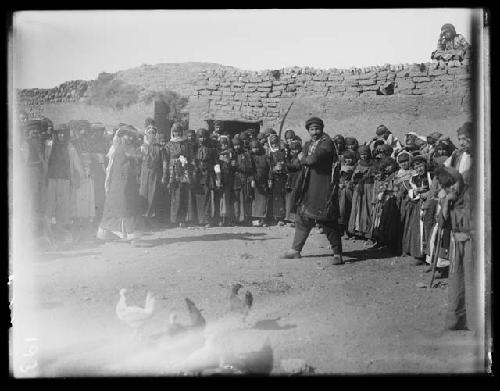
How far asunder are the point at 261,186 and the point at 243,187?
238 mm

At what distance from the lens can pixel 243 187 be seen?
7410mm

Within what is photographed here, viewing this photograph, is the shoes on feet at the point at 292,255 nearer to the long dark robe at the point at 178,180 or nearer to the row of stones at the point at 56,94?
the long dark robe at the point at 178,180

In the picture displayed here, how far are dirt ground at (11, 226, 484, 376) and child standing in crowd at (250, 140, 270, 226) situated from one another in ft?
1.74

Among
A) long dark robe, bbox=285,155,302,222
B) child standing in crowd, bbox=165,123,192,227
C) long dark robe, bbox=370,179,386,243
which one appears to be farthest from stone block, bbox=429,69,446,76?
child standing in crowd, bbox=165,123,192,227

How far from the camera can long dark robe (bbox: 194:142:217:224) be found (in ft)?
24.0

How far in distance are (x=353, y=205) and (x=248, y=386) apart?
2447mm

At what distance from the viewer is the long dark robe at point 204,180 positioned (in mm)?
7305

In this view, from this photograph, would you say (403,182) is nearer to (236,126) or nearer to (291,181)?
(291,181)

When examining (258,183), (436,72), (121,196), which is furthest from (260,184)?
(436,72)

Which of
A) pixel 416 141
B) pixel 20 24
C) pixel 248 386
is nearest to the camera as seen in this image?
pixel 248 386

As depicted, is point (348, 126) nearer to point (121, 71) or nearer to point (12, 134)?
point (121, 71)

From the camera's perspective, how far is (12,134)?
647 centimetres

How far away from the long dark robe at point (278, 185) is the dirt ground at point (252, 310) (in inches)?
18.8

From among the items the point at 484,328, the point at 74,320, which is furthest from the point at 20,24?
the point at 484,328
